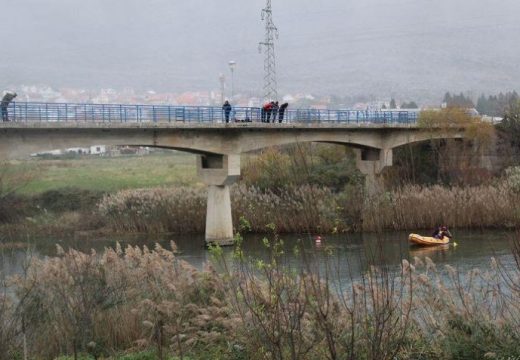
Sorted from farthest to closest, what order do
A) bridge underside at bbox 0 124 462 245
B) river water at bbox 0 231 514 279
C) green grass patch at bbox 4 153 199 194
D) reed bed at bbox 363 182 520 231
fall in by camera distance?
green grass patch at bbox 4 153 199 194, reed bed at bbox 363 182 520 231, bridge underside at bbox 0 124 462 245, river water at bbox 0 231 514 279

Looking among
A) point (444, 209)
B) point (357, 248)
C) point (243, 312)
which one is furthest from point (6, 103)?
point (444, 209)

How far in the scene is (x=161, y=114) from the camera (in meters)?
37.0

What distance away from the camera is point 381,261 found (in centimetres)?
877

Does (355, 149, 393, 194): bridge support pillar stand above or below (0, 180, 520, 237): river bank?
above

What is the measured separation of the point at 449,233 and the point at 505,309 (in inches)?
1091

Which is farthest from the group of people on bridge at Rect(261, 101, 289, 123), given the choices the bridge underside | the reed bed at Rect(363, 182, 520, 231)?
→ the reed bed at Rect(363, 182, 520, 231)

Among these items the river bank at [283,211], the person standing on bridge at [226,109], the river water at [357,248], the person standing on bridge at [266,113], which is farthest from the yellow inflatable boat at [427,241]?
the person standing on bridge at [226,109]

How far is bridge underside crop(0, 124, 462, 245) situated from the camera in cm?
3231

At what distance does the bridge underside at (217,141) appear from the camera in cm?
3231

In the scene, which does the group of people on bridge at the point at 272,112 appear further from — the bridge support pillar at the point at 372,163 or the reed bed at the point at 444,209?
the bridge support pillar at the point at 372,163

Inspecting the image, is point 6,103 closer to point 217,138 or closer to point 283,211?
point 217,138

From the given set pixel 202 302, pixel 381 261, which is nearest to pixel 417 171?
pixel 202 302

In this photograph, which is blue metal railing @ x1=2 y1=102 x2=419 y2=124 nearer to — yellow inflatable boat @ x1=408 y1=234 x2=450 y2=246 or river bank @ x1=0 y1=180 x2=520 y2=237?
river bank @ x1=0 y1=180 x2=520 y2=237

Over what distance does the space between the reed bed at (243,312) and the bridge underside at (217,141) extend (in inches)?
569
